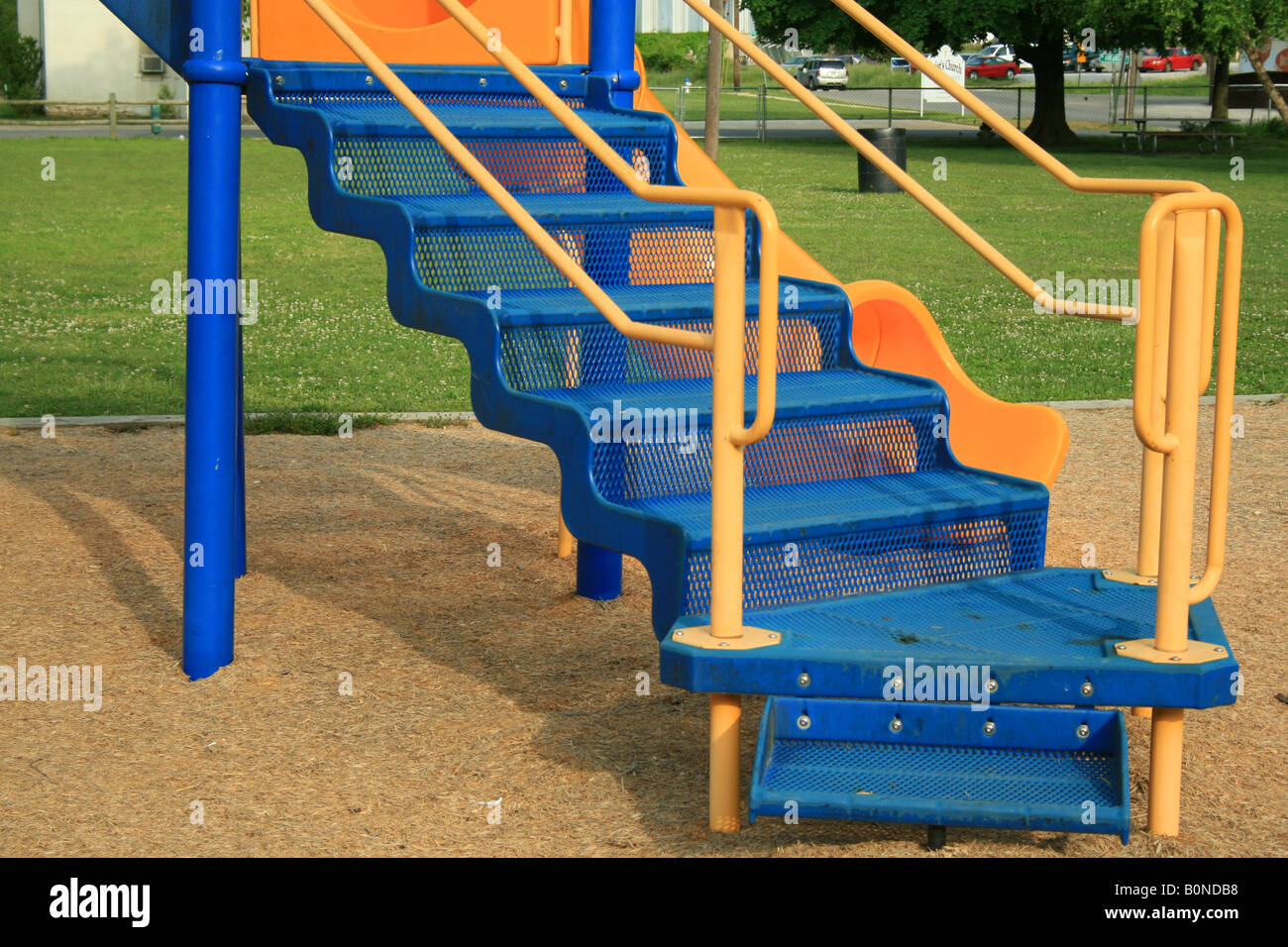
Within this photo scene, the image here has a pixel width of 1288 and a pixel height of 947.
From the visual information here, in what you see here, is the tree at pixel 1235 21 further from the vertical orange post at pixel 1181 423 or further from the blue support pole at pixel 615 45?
the vertical orange post at pixel 1181 423

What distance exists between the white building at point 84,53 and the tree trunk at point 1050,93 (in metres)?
23.1

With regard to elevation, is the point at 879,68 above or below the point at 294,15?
above

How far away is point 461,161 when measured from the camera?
4348 mm

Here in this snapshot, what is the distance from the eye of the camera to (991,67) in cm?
6003

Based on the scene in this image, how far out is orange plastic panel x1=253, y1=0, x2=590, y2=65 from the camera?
593 cm

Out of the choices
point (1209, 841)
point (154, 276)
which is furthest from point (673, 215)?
point (154, 276)

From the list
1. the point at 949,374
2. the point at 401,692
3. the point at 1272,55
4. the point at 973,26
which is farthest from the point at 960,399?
the point at 1272,55

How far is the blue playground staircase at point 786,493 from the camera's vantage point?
3482 millimetres

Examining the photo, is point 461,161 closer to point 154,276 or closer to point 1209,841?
point 1209,841

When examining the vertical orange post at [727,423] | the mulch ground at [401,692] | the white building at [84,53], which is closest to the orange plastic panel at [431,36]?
the mulch ground at [401,692]

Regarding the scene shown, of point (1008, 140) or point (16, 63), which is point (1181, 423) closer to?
point (1008, 140)

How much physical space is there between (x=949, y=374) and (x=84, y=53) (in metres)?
40.0

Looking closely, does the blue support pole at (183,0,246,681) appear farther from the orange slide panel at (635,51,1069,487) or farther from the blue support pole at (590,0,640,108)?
the orange slide panel at (635,51,1069,487)

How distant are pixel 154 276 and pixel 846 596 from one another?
1154 centimetres
